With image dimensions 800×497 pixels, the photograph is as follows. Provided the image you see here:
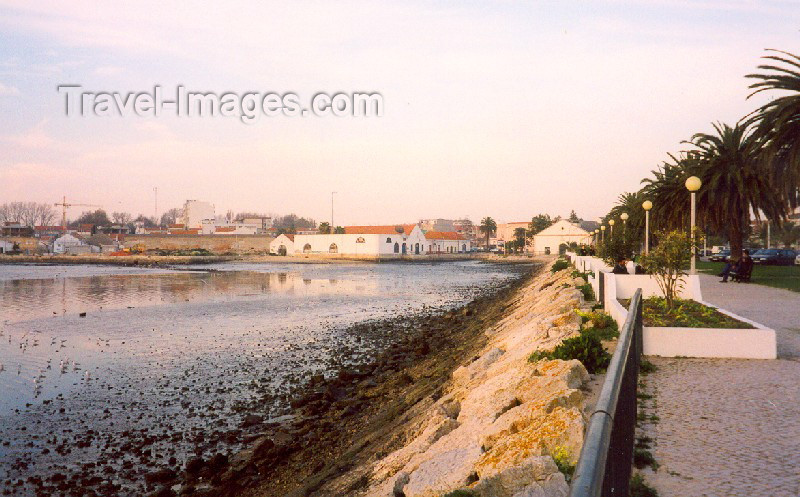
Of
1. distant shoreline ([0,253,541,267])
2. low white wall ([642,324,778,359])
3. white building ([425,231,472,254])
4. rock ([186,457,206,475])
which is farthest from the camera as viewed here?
white building ([425,231,472,254])

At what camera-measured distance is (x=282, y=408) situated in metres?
13.5

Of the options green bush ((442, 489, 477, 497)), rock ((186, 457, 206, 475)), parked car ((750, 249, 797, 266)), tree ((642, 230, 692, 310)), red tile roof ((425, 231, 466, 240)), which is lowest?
rock ((186, 457, 206, 475))

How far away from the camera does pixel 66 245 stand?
13700cm

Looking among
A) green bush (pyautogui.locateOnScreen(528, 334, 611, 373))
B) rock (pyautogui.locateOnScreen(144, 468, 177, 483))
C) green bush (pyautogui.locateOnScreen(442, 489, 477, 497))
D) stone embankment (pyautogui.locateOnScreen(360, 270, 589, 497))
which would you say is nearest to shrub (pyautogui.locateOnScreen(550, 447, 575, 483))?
stone embankment (pyautogui.locateOnScreen(360, 270, 589, 497))

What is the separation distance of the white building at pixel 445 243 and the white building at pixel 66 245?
7850 centimetres

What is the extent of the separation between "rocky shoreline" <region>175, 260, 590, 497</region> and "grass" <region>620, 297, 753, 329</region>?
4.96ft

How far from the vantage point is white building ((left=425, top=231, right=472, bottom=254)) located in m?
143

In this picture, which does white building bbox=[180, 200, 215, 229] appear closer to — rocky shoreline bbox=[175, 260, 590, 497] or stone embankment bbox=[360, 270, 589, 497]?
rocky shoreline bbox=[175, 260, 590, 497]

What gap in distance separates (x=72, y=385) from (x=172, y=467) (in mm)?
7488

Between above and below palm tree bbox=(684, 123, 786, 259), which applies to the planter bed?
below

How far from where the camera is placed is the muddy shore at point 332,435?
8.84m

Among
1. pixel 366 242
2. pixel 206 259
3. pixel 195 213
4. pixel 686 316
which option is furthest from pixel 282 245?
pixel 686 316

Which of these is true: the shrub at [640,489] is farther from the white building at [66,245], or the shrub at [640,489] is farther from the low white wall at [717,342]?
the white building at [66,245]

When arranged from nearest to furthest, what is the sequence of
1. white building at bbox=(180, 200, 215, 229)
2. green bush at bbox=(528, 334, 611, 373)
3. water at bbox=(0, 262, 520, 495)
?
green bush at bbox=(528, 334, 611, 373), water at bbox=(0, 262, 520, 495), white building at bbox=(180, 200, 215, 229)
